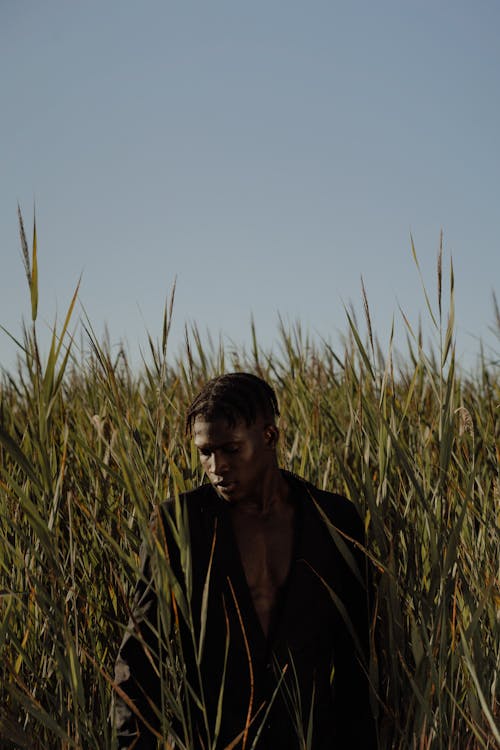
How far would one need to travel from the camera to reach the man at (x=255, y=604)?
5.70ft

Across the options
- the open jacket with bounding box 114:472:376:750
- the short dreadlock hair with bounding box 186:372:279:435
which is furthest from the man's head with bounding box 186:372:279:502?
the open jacket with bounding box 114:472:376:750

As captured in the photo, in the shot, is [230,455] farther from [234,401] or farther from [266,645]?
[266,645]

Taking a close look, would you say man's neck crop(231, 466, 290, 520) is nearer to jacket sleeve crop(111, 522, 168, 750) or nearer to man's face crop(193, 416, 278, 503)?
man's face crop(193, 416, 278, 503)

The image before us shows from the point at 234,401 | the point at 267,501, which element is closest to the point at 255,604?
the point at 267,501

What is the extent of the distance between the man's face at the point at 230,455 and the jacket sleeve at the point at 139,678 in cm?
17

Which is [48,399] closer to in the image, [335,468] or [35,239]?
[35,239]

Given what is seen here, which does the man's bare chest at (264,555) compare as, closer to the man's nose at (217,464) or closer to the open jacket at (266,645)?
the open jacket at (266,645)

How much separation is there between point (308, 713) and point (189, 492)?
1.78 ft

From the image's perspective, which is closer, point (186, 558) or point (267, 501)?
point (186, 558)

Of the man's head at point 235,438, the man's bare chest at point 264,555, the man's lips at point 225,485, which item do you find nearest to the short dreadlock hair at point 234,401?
the man's head at point 235,438

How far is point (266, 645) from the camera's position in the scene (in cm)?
178

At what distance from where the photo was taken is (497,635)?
1.82 m

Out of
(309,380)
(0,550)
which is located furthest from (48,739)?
(309,380)

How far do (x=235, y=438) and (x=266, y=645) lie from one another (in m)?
0.45
